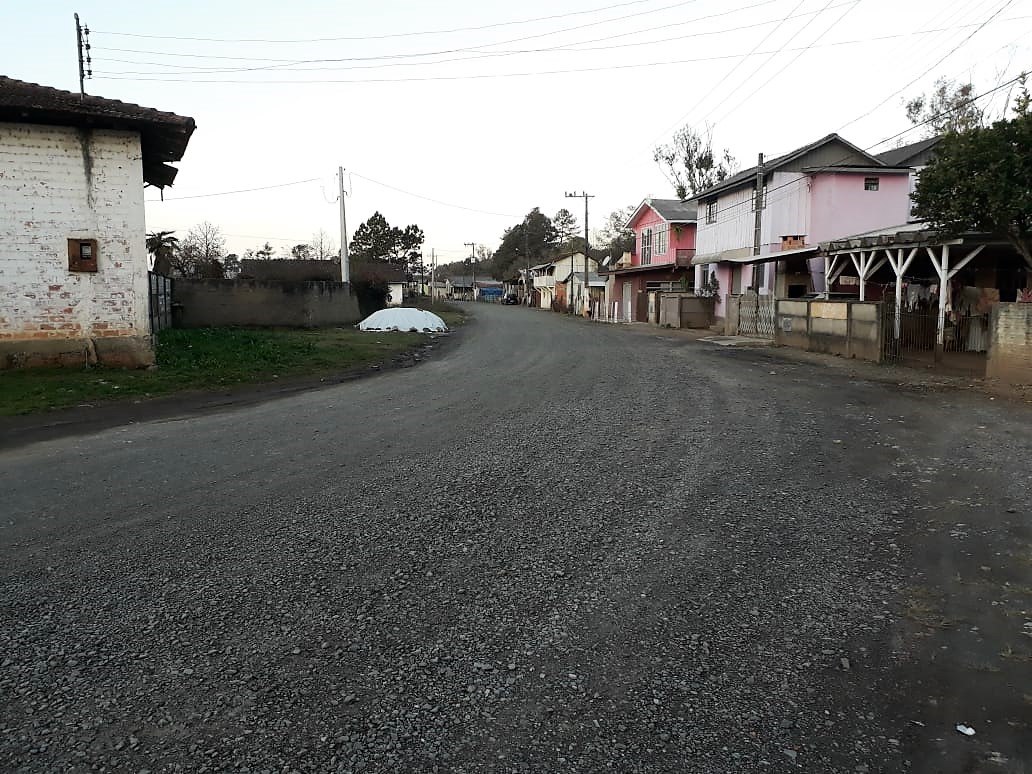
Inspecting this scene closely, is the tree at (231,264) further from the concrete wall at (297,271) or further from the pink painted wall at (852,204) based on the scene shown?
the pink painted wall at (852,204)

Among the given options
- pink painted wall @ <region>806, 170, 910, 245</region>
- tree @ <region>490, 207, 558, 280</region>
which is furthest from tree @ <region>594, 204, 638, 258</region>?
pink painted wall @ <region>806, 170, 910, 245</region>

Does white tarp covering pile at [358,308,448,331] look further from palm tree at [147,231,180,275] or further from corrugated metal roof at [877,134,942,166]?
corrugated metal roof at [877,134,942,166]

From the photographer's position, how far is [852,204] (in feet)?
102

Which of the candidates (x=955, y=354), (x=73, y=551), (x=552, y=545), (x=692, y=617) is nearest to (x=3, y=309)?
(x=73, y=551)

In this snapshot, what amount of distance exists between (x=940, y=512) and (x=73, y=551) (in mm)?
6483

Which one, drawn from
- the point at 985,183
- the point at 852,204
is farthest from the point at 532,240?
the point at 985,183

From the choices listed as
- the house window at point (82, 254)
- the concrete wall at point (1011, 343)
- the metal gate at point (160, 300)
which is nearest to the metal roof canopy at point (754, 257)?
the concrete wall at point (1011, 343)

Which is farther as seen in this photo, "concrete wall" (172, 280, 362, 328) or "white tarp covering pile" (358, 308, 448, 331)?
"white tarp covering pile" (358, 308, 448, 331)

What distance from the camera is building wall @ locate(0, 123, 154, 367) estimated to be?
13.9 m

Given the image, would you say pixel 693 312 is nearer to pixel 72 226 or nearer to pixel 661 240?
pixel 661 240

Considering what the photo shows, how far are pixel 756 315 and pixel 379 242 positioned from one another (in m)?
75.3

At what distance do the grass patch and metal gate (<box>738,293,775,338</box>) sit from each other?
13078 millimetres

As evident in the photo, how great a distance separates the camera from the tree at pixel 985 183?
1430cm

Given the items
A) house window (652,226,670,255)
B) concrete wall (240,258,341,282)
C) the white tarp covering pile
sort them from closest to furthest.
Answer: the white tarp covering pile
concrete wall (240,258,341,282)
house window (652,226,670,255)
